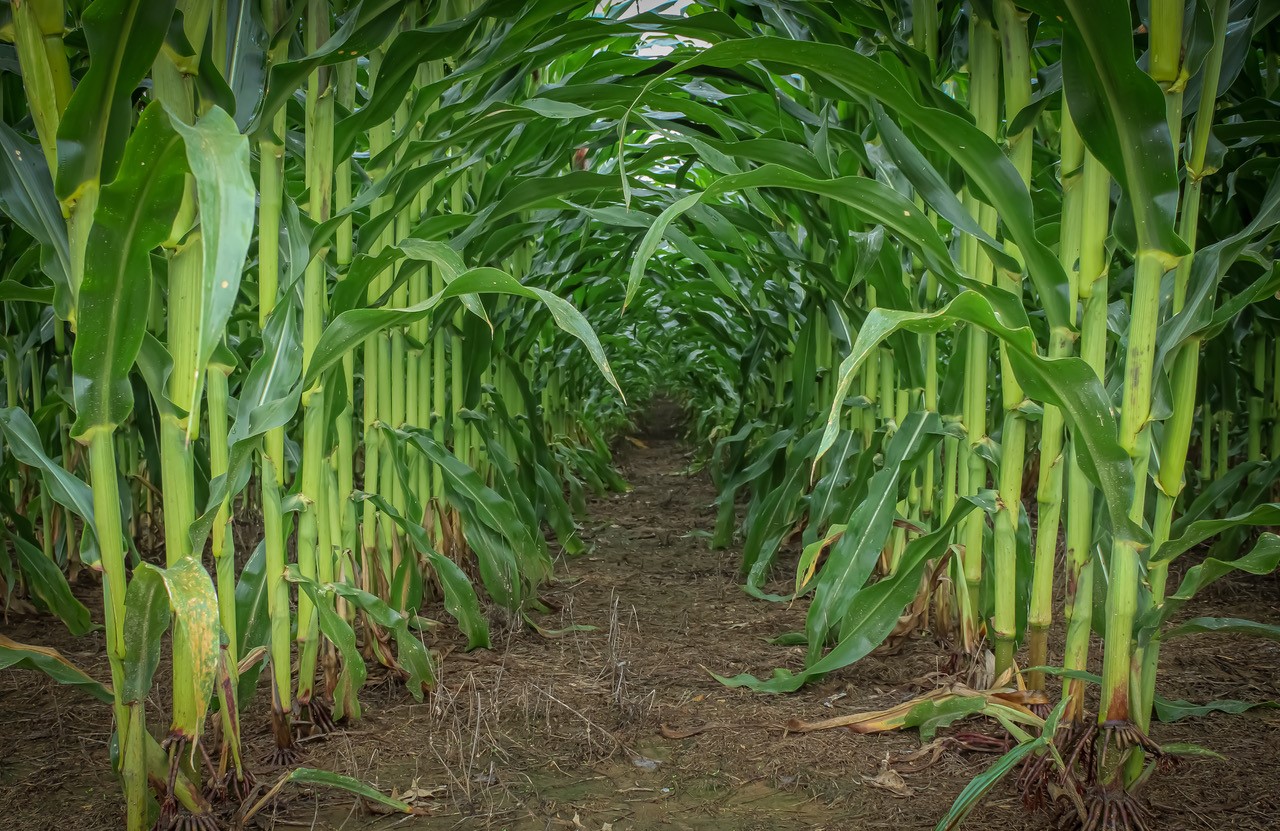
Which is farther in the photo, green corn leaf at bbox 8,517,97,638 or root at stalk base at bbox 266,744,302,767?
green corn leaf at bbox 8,517,97,638

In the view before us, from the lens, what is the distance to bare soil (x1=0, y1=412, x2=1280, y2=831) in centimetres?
142

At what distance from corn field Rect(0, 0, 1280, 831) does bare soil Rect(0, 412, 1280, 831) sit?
5 cm

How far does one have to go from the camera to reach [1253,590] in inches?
108

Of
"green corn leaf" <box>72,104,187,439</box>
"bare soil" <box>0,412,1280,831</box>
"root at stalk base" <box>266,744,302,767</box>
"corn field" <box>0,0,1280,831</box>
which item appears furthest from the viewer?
"root at stalk base" <box>266,744,302,767</box>

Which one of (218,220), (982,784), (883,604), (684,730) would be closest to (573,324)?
(218,220)

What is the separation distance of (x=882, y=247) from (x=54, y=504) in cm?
246

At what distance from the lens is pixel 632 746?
1.71 meters

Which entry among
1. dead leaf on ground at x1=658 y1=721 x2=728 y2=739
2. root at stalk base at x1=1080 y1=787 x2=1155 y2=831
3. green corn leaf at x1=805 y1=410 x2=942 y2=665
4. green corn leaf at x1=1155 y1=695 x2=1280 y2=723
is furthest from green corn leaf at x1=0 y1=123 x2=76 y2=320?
green corn leaf at x1=1155 y1=695 x2=1280 y2=723

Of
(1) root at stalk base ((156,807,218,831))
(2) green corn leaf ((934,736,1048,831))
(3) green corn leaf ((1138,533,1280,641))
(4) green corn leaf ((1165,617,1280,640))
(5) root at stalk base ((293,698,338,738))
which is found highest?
(3) green corn leaf ((1138,533,1280,641))

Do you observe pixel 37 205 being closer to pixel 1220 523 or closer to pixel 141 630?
pixel 141 630

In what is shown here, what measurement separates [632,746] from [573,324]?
94 centimetres

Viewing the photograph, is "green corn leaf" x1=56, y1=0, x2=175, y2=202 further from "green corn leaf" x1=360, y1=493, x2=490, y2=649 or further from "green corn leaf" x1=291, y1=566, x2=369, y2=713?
"green corn leaf" x1=360, y1=493, x2=490, y2=649

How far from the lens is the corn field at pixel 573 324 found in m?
1.11

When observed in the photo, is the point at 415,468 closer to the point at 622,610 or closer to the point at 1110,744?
the point at 622,610
